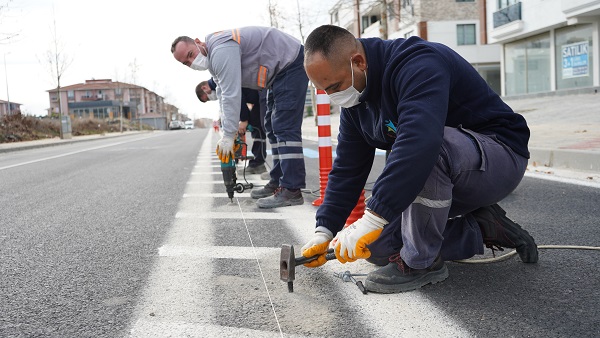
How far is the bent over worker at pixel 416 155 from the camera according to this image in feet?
6.29

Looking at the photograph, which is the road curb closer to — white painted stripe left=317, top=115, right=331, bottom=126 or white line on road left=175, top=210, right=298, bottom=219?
white painted stripe left=317, top=115, right=331, bottom=126

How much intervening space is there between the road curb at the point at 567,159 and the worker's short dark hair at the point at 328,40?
5034 millimetres

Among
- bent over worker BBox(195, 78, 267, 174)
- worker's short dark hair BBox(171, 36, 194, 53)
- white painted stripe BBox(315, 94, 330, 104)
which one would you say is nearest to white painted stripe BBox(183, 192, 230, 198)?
bent over worker BBox(195, 78, 267, 174)

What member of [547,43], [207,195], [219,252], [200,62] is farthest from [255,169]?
[547,43]

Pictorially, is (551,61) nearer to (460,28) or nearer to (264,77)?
(460,28)

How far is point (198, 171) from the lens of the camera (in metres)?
8.07

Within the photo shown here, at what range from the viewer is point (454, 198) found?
2301 mm

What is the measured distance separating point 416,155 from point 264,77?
306 cm

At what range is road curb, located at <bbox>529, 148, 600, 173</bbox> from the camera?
20.2 ft

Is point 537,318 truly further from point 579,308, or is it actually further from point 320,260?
point 320,260

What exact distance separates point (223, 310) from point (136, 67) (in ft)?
241

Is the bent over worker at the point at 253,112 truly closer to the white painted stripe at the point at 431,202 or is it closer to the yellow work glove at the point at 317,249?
the yellow work glove at the point at 317,249

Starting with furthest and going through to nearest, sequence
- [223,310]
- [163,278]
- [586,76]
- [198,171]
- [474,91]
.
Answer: [586,76]
[198,171]
[163,278]
[474,91]
[223,310]

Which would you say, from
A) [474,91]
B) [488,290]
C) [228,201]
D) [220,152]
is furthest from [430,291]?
[228,201]
